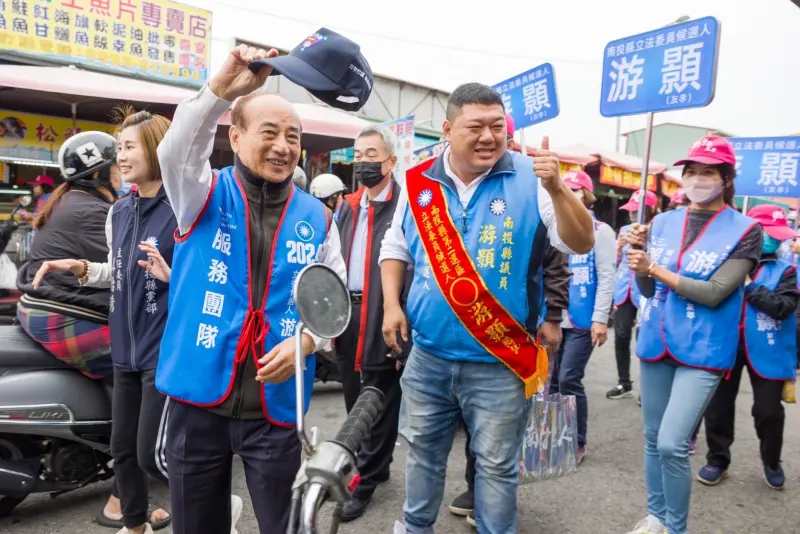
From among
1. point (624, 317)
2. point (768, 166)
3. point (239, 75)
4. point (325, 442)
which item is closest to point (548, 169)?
point (239, 75)

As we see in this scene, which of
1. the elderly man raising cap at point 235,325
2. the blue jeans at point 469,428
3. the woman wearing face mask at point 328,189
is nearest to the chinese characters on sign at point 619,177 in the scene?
the woman wearing face mask at point 328,189

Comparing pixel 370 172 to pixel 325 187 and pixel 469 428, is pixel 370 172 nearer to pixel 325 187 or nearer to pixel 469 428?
pixel 469 428

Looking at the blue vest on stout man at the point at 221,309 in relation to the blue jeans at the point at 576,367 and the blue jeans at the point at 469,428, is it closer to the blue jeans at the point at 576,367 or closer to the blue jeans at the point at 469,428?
the blue jeans at the point at 469,428

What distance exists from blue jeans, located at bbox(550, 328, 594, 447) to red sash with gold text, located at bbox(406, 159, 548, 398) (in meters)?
1.84

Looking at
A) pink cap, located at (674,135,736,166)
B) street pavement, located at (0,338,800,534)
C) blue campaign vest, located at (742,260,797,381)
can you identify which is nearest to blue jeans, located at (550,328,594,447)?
street pavement, located at (0,338,800,534)

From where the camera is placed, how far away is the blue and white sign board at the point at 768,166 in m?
6.16

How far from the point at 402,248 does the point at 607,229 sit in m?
2.10

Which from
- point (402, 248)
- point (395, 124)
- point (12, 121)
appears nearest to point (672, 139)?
point (395, 124)

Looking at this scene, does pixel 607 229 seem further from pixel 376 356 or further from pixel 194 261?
pixel 194 261

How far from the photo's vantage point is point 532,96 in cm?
551

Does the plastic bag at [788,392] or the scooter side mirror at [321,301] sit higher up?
the scooter side mirror at [321,301]

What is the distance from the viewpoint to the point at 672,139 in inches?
991

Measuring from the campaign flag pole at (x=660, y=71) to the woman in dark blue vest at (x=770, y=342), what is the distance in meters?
1.29

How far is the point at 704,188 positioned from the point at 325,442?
8.20ft
